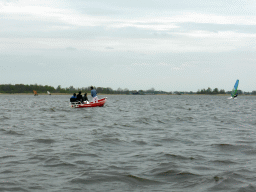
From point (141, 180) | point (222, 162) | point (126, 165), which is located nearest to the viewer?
point (141, 180)

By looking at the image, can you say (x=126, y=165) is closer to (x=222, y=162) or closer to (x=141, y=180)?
(x=141, y=180)

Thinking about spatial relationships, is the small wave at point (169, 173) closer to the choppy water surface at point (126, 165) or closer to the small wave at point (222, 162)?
the choppy water surface at point (126, 165)

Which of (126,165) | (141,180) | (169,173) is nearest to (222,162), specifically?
(169,173)

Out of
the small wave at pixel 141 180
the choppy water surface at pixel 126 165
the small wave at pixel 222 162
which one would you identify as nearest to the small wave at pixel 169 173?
the choppy water surface at pixel 126 165

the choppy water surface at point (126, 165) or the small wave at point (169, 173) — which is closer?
the choppy water surface at point (126, 165)

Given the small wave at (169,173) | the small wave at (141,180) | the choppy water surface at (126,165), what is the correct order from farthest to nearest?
the small wave at (169,173)
the small wave at (141,180)
the choppy water surface at (126,165)

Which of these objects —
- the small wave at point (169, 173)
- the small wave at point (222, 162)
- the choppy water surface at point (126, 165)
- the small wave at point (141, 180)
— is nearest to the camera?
the choppy water surface at point (126, 165)

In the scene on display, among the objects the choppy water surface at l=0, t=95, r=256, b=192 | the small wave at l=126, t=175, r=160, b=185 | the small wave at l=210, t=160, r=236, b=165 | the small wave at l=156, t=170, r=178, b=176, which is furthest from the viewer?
the small wave at l=210, t=160, r=236, b=165

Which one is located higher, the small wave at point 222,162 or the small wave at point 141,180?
the small wave at point 222,162

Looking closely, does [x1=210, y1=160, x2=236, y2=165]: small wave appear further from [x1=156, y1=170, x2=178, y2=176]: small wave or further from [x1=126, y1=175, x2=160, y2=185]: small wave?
[x1=126, y1=175, x2=160, y2=185]: small wave

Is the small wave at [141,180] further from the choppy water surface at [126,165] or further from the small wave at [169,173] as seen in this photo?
the small wave at [169,173]

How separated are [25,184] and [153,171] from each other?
2.89 m

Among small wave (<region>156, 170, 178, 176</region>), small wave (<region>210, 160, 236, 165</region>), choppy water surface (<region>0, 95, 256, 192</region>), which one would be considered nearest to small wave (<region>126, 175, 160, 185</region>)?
choppy water surface (<region>0, 95, 256, 192</region>)

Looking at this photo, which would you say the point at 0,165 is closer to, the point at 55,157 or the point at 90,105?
the point at 55,157
